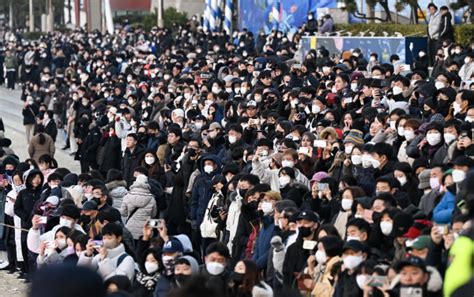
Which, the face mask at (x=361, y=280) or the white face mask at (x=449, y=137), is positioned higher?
the white face mask at (x=449, y=137)

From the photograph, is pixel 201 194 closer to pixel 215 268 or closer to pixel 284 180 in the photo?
pixel 284 180

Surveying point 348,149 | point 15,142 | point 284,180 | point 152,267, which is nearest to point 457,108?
point 348,149

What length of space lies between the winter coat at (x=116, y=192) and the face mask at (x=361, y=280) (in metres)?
6.59

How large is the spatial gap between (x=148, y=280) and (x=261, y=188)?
2287 mm

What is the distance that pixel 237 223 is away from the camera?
1345 centimetres

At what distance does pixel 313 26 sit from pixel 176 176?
1757 cm

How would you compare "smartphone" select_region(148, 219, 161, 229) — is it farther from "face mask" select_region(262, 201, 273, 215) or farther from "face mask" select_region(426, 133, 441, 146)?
"face mask" select_region(426, 133, 441, 146)

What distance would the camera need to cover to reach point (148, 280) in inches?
439

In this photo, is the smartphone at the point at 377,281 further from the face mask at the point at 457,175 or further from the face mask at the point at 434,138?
the face mask at the point at 434,138

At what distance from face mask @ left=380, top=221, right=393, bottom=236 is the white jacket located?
2.03m

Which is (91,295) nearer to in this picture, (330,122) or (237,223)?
(237,223)

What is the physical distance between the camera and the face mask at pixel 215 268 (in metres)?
10.5

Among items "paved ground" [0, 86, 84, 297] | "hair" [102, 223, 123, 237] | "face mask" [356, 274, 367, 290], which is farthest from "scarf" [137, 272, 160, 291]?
"paved ground" [0, 86, 84, 297]

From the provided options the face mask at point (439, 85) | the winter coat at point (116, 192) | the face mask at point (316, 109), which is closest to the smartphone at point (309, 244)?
the winter coat at point (116, 192)
